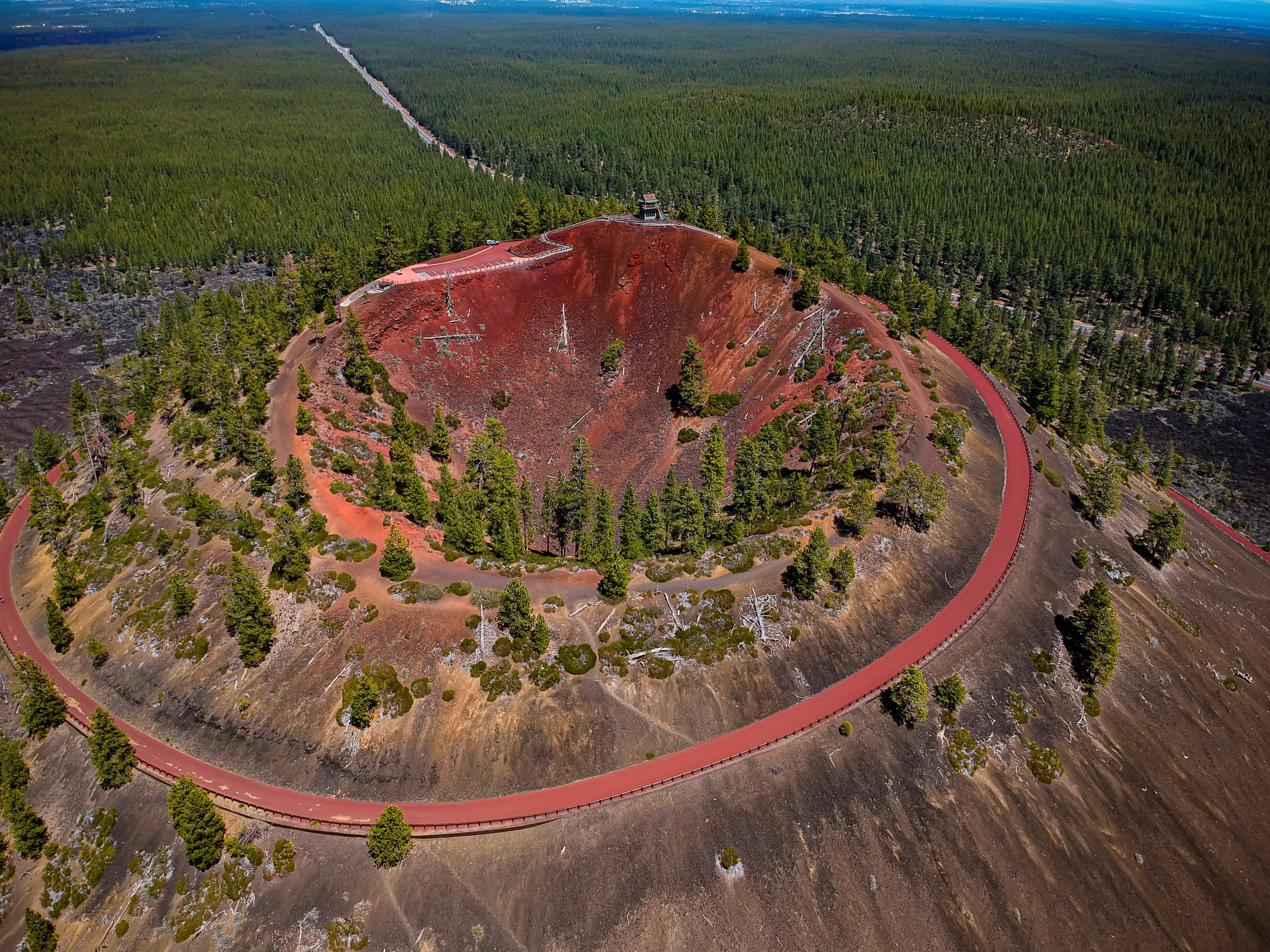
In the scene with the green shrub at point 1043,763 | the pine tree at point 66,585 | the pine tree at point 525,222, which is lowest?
the green shrub at point 1043,763

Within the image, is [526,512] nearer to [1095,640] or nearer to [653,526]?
[653,526]

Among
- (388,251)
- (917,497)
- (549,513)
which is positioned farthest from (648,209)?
(917,497)

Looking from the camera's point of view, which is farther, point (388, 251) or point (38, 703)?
point (388, 251)

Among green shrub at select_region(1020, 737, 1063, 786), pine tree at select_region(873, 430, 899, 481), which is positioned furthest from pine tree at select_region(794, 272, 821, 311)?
green shrub at select_region(1020, 737, 1063, 786)

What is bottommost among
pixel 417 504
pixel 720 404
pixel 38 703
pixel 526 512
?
pixel 720 404

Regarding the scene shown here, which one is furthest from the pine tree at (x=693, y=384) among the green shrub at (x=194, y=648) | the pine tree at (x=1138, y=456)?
the green shrub at (x=194, y=648)

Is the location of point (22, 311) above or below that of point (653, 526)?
below

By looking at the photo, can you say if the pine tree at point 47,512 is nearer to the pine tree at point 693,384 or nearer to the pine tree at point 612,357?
the pine tree at point 612,357
